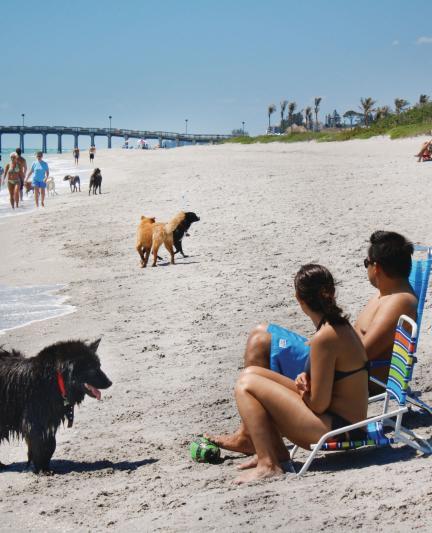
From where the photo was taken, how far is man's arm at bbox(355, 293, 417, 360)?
168 inches

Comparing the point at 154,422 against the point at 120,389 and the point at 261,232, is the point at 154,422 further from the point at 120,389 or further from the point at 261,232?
the point at 261,232

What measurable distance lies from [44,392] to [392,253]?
212 centimetres

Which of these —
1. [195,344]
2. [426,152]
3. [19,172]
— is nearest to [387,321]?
[195,344]

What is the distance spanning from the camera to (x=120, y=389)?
5.83 metres

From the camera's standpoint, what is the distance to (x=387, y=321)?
14.0 feet

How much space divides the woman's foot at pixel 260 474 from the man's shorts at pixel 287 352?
0.61 m

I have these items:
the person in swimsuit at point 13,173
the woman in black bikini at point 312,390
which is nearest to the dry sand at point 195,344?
the woman in black bikini at point 312,390

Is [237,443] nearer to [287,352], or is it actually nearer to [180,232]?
[287,352]

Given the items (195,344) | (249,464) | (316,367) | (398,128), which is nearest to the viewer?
(316,367)

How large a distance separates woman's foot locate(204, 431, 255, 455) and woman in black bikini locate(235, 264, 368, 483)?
0.21 metres

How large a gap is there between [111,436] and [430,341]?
8.73 feet

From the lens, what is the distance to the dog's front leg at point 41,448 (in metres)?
4.37

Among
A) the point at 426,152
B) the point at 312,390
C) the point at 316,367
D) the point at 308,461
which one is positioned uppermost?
the point at 426,152

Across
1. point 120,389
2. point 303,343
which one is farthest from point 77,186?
point 303,343
